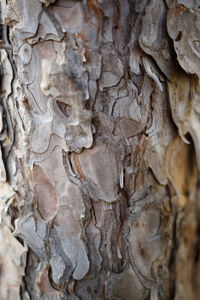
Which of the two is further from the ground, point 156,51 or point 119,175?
point 156,51

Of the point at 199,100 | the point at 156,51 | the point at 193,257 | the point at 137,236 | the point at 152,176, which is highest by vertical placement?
the point at 156,51

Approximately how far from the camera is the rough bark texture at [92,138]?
0.55 m

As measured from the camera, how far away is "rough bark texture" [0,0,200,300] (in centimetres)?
55

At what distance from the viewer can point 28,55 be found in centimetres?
57

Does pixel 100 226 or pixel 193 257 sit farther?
pixel 193 257

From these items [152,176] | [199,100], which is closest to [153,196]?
[152,176]

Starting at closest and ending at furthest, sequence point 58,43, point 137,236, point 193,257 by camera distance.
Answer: point 58,43, point 137,236, point 193,257

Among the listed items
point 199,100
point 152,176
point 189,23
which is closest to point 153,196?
point 152,176

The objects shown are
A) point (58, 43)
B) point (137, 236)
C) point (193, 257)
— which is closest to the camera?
point (58, 43)

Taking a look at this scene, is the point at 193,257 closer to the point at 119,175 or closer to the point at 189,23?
the point at 119,175

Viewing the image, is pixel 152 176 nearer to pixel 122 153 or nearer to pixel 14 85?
pixel 122 153

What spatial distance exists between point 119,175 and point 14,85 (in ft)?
0.90

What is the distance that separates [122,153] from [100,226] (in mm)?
155

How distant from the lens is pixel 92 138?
1.89ft
